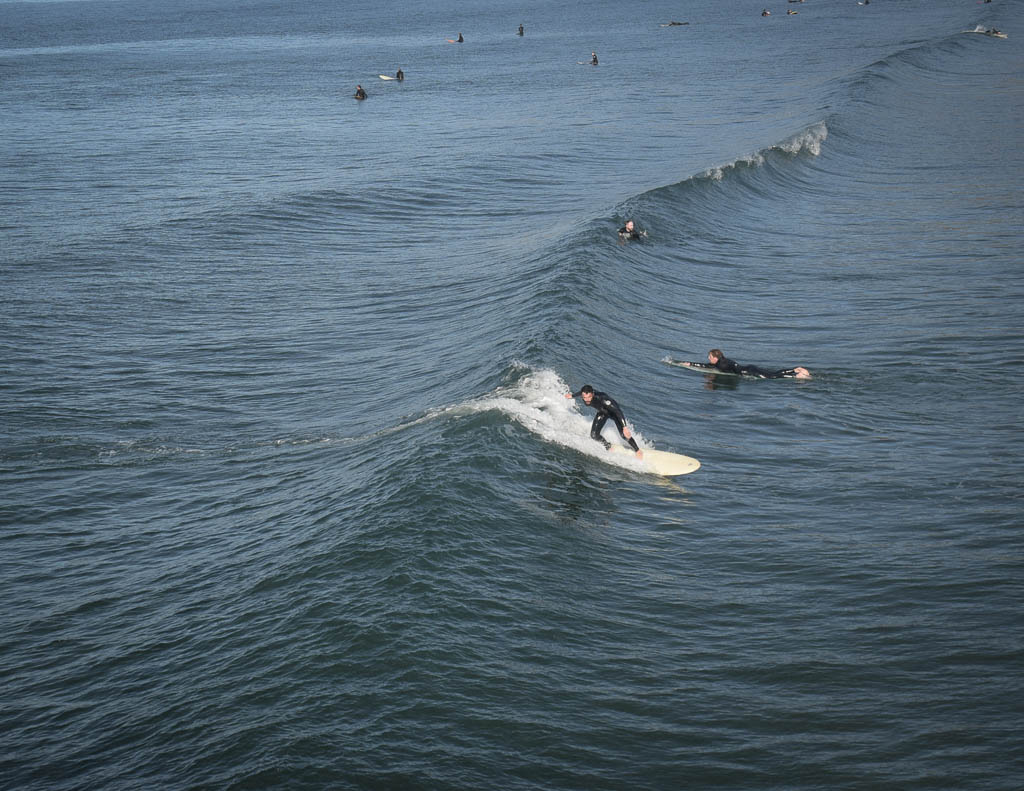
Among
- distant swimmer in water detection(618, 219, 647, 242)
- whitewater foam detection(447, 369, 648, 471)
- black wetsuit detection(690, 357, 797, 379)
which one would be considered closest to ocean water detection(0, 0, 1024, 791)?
whitewater foam detection(447, 369, 648, 471)

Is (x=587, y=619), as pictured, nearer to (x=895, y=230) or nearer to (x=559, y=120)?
(x=895, y=230)

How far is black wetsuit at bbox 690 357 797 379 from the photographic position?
2302 cm

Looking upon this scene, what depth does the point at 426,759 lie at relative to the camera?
11500mm

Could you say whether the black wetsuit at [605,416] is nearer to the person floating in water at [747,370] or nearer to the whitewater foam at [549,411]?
the whitewater foam at [549,411]

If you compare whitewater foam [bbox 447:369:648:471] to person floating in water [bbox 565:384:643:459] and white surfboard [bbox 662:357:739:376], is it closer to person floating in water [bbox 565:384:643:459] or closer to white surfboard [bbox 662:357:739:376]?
person floating in water [bbox 565:384:643:459]

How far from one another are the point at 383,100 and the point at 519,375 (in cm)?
5965

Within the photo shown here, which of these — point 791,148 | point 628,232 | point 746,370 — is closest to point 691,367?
point 746,370

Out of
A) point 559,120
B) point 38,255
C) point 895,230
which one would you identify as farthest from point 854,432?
point 559,120

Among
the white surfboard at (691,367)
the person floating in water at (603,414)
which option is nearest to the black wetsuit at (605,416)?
the person floating in water at (603,414)

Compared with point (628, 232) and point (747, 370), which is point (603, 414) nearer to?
point (747, 370)

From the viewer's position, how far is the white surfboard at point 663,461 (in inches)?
740

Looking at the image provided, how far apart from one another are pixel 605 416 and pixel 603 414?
0.21 ft

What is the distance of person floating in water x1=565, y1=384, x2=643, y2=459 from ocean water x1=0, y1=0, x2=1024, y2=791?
35 centimetres

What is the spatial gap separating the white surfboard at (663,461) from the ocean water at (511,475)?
0.98 feet
